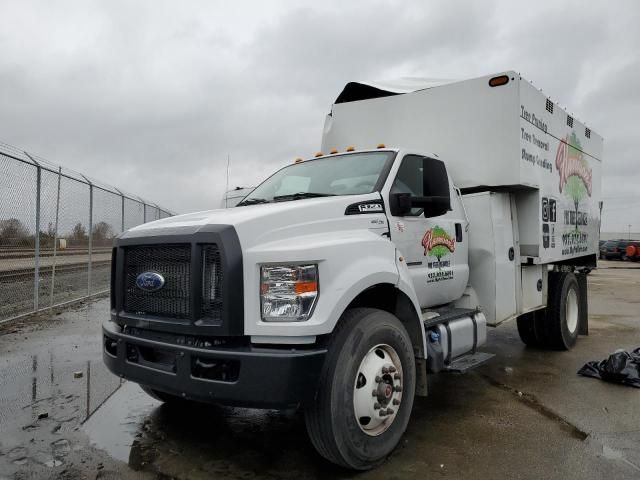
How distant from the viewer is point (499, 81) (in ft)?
16.7

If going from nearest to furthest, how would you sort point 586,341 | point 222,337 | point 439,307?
point 222,337
point 439,307
point 586,341

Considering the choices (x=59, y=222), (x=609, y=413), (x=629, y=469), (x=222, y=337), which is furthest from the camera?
(x=59, y=222)

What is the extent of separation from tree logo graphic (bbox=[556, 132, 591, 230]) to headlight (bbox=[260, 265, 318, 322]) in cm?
485

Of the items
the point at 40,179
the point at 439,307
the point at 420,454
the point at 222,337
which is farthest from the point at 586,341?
the point at 40,179

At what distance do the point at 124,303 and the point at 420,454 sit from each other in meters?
2.35

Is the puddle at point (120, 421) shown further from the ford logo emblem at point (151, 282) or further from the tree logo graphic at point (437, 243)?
the tree logo graphic at point (437, 243)

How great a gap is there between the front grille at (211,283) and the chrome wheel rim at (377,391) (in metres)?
0.98

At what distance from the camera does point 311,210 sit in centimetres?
330

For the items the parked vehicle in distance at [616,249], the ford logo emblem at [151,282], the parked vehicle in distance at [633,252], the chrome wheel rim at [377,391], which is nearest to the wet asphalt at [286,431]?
the chrome wheel rim at [377,391]

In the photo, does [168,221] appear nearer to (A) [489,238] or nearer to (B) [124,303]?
(B) [124,303]

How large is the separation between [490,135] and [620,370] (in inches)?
111

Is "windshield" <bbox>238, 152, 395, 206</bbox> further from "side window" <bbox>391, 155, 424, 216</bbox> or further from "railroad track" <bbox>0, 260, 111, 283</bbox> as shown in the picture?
"railroad track" <bbox>0, 260, 111, 283</bbox>

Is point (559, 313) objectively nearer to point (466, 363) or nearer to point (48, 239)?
point (466, 363)

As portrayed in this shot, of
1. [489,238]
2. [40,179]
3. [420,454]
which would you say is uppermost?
[40,179]
